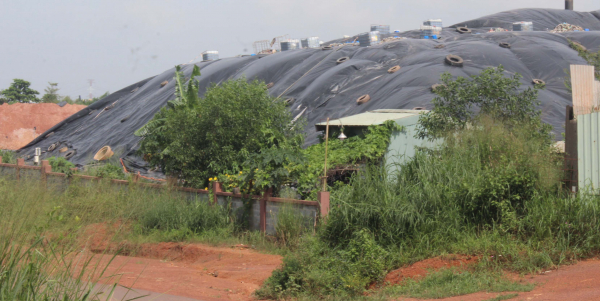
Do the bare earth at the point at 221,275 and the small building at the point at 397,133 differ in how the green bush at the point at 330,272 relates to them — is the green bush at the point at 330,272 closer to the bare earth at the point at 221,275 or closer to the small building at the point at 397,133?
the bare earth at the point at 221,275

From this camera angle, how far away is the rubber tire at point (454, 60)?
16609 mm

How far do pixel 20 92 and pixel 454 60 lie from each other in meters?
46.8

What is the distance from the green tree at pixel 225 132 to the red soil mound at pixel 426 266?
13.5 feet

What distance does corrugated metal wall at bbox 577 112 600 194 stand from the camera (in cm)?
689

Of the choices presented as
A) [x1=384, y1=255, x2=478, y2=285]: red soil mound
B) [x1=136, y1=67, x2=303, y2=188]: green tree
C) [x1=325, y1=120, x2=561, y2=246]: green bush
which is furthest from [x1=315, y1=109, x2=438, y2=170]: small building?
[x1=384, y1=255, x2=478, y2=285]: red soil mound

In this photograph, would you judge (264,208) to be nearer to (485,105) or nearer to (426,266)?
(426,266)

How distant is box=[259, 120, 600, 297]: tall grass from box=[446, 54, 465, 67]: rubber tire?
326 inches

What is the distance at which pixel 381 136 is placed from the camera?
34.2ft

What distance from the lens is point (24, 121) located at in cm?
3731

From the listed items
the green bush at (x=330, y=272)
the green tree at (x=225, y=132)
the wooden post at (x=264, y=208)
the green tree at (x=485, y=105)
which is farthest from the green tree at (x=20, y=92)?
the green bush at (x=330, y=272)

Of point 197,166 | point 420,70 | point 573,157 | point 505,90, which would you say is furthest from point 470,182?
point 420,70

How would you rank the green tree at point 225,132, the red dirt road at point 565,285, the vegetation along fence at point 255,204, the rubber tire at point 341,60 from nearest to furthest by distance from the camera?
1. the red dirt road at point 565,285
2. the vegetation along fence at point 255,204
3. the green tree at point 225,132
4. the rubber tire at point 341,60

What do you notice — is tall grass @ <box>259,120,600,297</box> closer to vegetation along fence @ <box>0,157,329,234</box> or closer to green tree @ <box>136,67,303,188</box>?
vegetation along fence @ <box>0,157,329,234</box>

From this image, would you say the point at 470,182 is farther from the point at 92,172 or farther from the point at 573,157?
the point at 92,172
